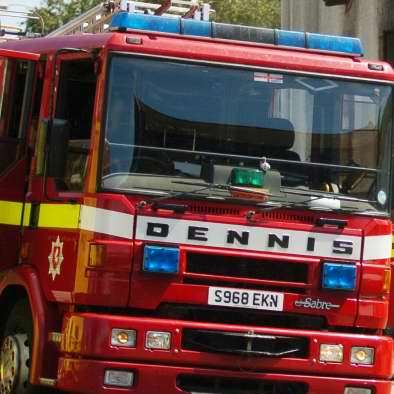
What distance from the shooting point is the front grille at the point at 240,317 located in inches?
293

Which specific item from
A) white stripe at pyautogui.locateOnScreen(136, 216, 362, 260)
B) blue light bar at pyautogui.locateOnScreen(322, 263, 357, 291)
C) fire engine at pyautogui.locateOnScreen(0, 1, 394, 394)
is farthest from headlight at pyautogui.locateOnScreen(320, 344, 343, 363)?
white stripe at pyautogui.locateOnScreen(136, 216, 362, 260)

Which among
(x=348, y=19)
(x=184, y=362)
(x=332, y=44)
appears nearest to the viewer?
(x=184, y=362)

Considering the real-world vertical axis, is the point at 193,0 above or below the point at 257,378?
above

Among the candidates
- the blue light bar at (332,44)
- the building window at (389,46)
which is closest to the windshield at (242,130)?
the blue light bar at (332,44)

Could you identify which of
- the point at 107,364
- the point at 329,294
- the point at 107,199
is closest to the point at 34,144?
the point at 107,199

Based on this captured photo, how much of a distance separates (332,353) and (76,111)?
2.45 meters

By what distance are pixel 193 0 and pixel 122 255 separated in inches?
195

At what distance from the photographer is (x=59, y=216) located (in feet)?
25.4

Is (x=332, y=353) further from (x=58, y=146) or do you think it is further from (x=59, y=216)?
(x=58, y=146)

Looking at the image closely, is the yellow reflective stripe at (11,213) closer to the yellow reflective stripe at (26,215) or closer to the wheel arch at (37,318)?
the yellow reflective stripe at (26,215)

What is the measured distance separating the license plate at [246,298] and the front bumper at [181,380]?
46cm

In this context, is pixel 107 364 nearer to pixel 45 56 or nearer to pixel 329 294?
pixel 329 294

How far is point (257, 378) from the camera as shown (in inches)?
A: 295

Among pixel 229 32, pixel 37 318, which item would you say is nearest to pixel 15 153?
pixel 37 318
